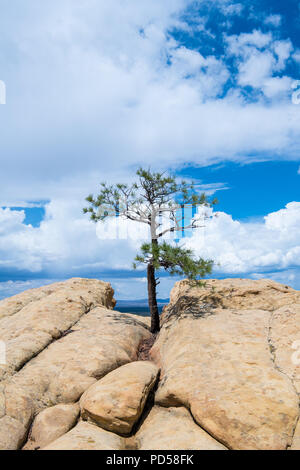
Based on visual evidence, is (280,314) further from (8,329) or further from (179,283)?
(8,329)

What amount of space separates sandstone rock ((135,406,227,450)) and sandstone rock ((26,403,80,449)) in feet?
8.59

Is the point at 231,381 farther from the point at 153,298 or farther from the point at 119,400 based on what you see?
the point at 153,298

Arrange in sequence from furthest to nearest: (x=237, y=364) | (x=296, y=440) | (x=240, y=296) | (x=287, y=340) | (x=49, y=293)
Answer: (x=49, y=293), (x=240, y=296), (x=287, y=340), (x=237, y=364), (x=296, y=440)

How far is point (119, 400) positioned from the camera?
36.6 ft

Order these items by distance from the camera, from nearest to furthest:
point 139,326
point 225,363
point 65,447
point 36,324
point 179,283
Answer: point 65,447
point 225,363
point 36,324
point 139,326
point 179,283

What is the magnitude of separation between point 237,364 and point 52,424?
24.0 feet

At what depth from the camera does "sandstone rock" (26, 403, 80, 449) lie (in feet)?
35.1

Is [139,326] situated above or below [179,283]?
below

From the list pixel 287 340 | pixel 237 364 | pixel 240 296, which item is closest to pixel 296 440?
pixel 237 364

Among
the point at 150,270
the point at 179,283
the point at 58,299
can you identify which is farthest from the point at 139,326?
the point at 179,283

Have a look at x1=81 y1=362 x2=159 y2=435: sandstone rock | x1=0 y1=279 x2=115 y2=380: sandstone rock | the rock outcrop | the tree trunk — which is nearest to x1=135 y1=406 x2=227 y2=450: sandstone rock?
the rock outcrop

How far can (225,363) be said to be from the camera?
12.5 meters

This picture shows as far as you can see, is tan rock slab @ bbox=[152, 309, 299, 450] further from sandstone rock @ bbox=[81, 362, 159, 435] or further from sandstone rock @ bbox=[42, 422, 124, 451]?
sandstone rock @ bbox=[42, 422, 124, 451]
